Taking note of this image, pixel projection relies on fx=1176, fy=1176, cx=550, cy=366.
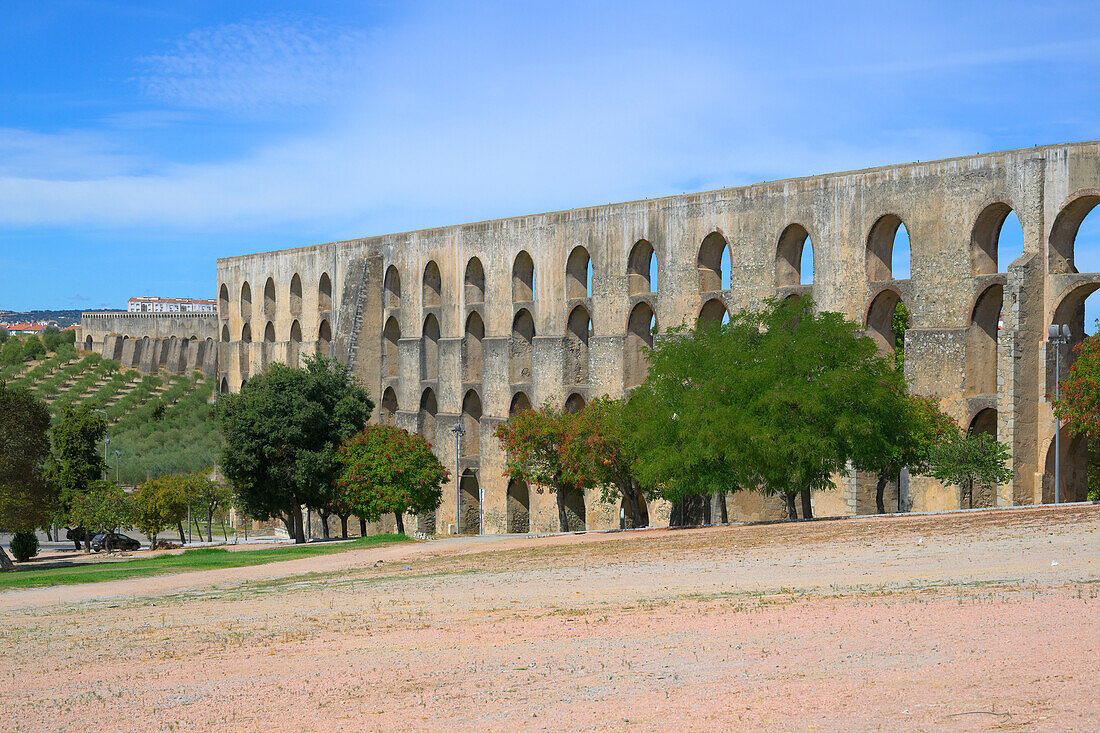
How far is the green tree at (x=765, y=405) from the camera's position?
23656 millimetres

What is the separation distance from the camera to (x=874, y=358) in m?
26.0

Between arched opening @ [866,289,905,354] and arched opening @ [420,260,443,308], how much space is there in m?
20.2

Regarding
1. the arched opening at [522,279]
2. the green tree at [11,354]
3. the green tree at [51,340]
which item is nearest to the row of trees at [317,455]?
the arched opening at [522,279]

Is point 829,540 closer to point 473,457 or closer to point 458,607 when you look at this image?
point 458,607

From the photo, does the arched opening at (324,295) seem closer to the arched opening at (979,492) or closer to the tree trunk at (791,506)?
the tree trunk at (791,506)

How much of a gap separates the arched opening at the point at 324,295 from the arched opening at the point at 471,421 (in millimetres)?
13354

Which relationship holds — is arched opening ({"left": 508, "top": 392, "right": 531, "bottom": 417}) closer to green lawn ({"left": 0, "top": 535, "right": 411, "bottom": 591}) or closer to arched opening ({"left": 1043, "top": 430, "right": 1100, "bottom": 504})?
green lawn ({"left": 0, "top": 535, "right": 411, "bottom": 591})

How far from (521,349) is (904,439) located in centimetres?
1756

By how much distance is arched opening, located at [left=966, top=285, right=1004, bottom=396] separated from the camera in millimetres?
28469

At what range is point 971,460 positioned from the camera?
2655 centimetres

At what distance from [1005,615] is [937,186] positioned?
20.8 m

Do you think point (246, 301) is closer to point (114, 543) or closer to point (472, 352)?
point (114, 543)

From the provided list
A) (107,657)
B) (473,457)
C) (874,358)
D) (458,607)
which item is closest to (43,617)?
(107,657)

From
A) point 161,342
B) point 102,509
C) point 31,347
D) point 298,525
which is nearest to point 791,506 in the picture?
point 298,525
